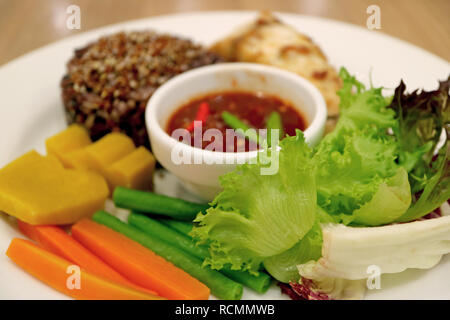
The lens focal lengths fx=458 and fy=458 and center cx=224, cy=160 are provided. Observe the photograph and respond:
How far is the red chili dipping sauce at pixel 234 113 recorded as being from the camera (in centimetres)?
269

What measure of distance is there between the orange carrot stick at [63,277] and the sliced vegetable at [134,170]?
697 millimetres

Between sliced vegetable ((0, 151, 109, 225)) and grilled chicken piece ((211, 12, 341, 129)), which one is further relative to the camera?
grilled chicken piece ((211, 12, 341, 129))

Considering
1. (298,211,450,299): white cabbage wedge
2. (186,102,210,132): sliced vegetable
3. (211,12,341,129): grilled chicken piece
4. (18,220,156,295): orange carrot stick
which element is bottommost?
(18,220,156,295): orange carrot stick

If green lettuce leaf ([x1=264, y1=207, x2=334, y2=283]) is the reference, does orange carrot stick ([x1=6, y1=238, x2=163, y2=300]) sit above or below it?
below

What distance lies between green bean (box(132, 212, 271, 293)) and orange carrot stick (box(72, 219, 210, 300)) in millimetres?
139

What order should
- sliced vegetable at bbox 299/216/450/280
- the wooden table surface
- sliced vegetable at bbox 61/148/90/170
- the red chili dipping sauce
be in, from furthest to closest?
the wooden table surface, sliced vegetable at bbox 61/148/90/170, the red chili dipping sauce, sliced vegetable at bbox 299/216/450/280

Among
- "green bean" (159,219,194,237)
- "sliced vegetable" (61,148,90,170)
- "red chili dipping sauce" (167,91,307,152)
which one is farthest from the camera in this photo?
"sliced vegetable" (61,148,90,170)

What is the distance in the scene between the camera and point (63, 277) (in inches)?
84.7

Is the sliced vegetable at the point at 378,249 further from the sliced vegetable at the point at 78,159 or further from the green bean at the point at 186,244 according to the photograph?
the sliced vegetable at the point at 78,159

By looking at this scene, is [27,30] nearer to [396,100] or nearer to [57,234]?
[57,234]

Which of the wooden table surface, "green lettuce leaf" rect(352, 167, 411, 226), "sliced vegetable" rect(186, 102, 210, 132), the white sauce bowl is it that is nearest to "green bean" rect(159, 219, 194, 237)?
the white sauce bowl

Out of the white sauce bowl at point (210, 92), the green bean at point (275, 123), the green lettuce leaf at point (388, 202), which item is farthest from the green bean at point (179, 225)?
the green lettuce leaf at point (388, 202)

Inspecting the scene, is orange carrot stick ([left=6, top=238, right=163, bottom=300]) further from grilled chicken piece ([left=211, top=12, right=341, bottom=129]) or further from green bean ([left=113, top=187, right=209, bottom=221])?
grilled chicken piece ([left=211, top=12, right=341, bottom=129])

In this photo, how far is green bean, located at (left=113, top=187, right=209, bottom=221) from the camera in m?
2.64
